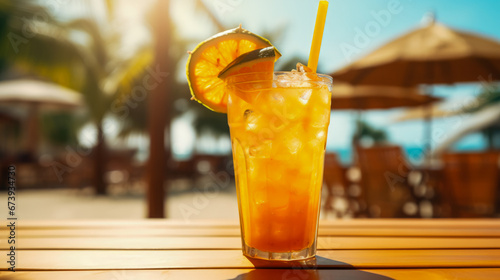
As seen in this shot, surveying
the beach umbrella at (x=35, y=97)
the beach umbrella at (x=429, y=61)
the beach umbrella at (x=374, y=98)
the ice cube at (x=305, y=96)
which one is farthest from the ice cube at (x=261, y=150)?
the beach umbrella at (x=35, y=97)

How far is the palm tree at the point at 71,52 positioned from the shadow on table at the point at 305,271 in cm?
863

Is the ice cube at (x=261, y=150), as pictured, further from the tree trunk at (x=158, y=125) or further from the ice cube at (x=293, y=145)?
the tree trunk at (x=158, y=125)

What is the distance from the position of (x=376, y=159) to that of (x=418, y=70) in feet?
4.46

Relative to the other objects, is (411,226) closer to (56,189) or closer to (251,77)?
(251,77)

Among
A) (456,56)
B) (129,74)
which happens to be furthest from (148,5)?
(456,56)

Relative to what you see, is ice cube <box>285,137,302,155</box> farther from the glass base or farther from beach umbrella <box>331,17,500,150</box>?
beach umbrella <box>331,17,500,150</box>

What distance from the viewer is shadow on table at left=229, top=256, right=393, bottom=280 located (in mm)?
625

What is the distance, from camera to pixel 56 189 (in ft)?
34.3

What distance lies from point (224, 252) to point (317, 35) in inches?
20.1

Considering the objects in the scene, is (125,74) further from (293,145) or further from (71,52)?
(293,145)

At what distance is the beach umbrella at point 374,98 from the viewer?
5.99 m

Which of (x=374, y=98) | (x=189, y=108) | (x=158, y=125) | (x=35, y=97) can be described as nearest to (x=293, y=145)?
(x=158, y=125)

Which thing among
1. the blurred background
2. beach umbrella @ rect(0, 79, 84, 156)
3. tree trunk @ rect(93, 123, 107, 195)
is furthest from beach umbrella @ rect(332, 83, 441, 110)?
beach umbrella @ rect(0, 79, 84, 156)

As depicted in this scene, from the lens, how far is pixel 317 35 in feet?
2.79
